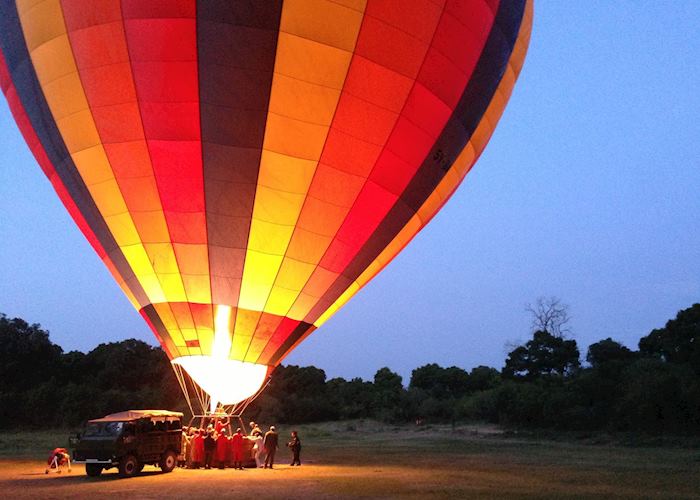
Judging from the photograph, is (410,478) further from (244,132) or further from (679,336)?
(679,336)

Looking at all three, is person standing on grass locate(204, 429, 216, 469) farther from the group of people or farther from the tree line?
the tree line

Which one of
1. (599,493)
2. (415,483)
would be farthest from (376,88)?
(599,493)

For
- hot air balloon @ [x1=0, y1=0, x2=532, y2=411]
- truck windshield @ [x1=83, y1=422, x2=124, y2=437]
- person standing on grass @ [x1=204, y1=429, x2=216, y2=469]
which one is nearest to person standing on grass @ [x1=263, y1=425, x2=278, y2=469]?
person standing on grass @ [x1=204, y1=429, x2=216, y2=469]

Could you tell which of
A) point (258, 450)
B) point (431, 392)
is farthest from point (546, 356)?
point (258, 450)

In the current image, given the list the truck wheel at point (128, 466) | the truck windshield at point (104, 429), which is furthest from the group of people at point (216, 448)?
the truck windshield at point (104, 429)

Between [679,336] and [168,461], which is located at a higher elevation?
[679,336]

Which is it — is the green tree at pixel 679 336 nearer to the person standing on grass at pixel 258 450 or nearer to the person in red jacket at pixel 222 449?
the person standing on grass at pixel 258 450

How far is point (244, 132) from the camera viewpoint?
11.3 metres

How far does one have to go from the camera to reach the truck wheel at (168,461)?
39.3 ft

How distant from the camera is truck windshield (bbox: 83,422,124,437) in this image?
11461 millimetres

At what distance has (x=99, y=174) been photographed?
1202cm

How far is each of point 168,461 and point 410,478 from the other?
13.2 ft

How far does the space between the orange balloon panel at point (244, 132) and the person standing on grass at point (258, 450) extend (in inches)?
67.4

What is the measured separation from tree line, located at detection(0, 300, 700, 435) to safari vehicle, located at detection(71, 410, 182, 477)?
61.8ft
